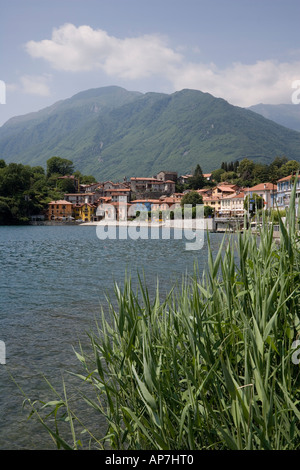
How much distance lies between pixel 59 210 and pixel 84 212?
6322 mm

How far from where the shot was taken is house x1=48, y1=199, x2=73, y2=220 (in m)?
108

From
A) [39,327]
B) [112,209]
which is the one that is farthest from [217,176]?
[39,327]

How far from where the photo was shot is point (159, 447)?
115 inches

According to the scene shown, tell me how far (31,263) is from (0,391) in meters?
19.9

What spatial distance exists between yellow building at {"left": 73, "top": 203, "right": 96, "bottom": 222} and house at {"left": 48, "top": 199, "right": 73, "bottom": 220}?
2739mm

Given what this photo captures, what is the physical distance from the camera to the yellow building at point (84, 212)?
110875 millimetres

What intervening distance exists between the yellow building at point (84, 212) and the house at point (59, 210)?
274cm

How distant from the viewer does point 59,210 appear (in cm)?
10875

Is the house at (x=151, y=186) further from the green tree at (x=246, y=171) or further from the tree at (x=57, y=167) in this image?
the tree at (x=57, y=167)

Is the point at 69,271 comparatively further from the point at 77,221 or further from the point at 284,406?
the point at 77,221

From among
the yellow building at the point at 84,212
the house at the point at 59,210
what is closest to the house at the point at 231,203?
the yellow building at the point at 84,212

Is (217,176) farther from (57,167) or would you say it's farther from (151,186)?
(57,167)

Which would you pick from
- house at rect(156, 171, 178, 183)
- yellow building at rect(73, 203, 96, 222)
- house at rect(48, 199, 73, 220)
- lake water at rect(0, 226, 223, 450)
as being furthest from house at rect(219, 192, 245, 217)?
lake water at rect(0, 226, 223, 450)
